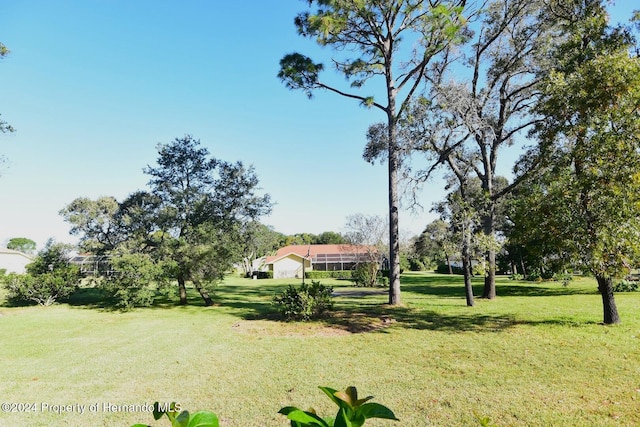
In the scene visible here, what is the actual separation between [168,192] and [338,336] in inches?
466

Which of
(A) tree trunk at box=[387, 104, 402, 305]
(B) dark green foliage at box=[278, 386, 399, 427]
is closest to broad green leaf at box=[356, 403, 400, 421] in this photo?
(B) dark green foliage at box=[278, 386, 399, 427]

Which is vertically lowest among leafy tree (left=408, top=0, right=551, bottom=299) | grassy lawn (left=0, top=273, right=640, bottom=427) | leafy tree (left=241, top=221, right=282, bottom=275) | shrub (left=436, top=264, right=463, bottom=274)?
grassy lawn (left=0, top=273, right=640, bottom=427)

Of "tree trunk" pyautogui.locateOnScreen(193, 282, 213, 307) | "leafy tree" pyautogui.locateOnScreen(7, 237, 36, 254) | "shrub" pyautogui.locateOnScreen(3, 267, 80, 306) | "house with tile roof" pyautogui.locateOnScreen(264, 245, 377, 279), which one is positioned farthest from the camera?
"leafy tree" pyautogui.locateOnScreen(7, 237, 36, 254)

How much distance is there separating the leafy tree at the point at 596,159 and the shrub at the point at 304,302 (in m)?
7.00

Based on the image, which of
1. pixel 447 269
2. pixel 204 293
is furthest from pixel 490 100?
pixel 447 269

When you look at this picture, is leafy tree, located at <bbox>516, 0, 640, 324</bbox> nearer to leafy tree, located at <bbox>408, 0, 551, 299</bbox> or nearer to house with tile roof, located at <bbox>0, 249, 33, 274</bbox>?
leafy tree, located at <bbox>408, 0, 551, 299</bbox>

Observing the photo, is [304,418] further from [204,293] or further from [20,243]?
[20,243]

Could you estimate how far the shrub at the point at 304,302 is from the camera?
1184 centimetres

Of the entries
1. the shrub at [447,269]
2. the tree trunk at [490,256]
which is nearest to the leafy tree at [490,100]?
the tree trunk at [490,256]

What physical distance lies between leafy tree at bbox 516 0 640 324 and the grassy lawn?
212cm

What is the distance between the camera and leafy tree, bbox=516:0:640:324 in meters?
7.82

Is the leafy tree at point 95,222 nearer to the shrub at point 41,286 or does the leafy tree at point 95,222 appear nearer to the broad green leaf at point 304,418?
the shrub at point 41,286

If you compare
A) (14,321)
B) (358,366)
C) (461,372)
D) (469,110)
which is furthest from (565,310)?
(14,321)

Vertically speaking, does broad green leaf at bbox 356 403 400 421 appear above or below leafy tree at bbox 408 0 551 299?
below
